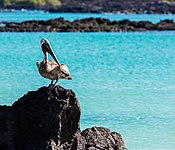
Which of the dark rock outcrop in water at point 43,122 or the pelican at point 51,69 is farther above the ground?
the pelican at point 51,69

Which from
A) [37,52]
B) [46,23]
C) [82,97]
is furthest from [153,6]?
[82,97]

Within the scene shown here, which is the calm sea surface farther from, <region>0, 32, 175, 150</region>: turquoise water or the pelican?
the pelican

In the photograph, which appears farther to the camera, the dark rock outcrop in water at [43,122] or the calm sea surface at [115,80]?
the calm sea surface at [115,80]

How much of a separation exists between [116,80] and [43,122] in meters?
16.7

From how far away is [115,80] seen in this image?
2605 centimetres

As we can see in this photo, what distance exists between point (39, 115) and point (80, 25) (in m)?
54.6

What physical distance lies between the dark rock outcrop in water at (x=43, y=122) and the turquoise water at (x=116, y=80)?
408 cm

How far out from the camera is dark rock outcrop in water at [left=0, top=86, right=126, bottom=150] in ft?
30.7

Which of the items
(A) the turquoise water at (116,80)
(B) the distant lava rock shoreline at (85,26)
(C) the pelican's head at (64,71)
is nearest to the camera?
(C) the pelican's head at (64,71)

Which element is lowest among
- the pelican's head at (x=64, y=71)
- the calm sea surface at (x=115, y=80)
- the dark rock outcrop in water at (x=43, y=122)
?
the calm sea surface at (x=115, y=80)

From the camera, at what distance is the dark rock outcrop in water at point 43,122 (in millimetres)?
9359

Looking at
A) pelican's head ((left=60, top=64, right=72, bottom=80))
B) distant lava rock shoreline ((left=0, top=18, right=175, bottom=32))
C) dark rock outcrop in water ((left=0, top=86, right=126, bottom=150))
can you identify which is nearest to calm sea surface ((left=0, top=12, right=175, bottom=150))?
pelican's head ((left=60, top=64, right=72, bottom=80))

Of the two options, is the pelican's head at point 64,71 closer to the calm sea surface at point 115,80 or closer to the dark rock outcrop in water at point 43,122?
the dark rock outcrop in water at point 43,122

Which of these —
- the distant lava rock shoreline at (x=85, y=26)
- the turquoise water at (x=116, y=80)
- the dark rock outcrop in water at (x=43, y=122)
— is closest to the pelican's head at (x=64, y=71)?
the dark rock outcrop in water at (x=43, y=122)
